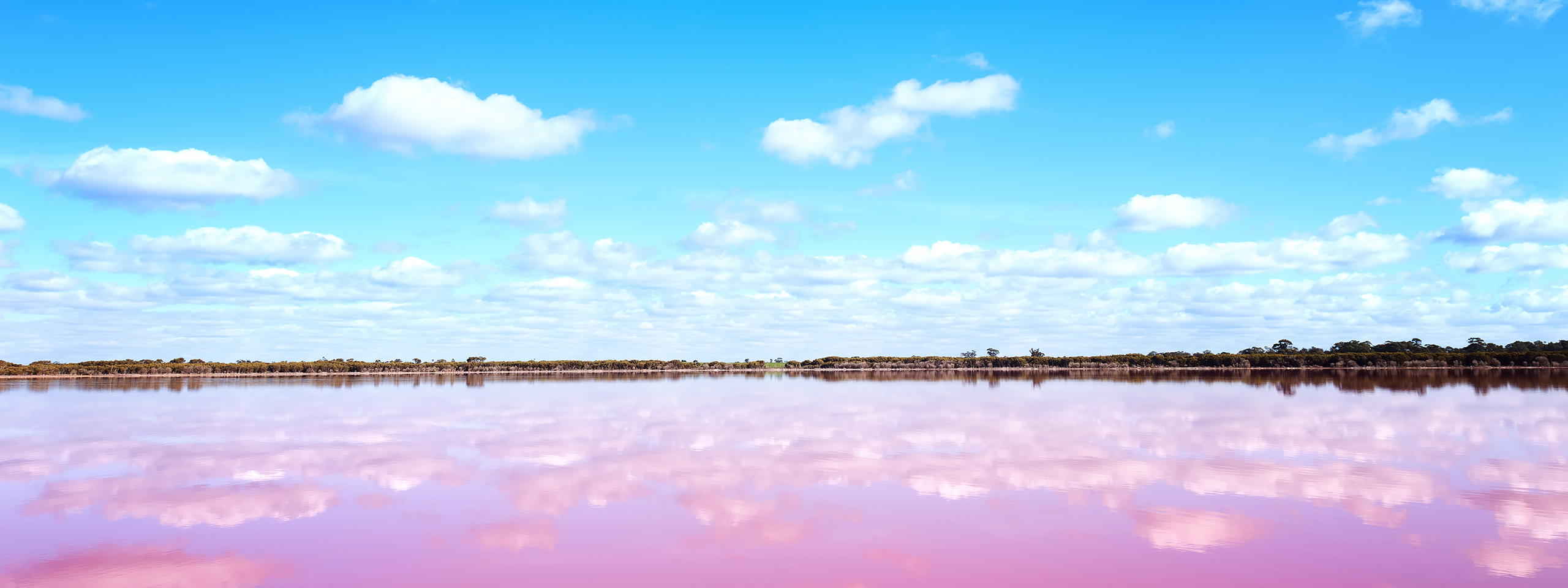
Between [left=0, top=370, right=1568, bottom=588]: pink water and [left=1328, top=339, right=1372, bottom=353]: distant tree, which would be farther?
[left=1328, top=339, right=1372, bottom=353]: distant tree

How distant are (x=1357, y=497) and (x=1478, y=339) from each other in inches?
4326

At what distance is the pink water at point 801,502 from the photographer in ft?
22.5

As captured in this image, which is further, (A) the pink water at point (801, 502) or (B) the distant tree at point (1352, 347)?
(B) the distant tree at point (1352, 347)

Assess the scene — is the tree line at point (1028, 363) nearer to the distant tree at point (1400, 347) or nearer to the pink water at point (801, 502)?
the distant tree at point (1400, 347)

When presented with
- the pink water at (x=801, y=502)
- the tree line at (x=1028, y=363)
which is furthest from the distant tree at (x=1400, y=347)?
the pink water at (x=801, y=502)

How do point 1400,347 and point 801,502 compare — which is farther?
point 1400,347

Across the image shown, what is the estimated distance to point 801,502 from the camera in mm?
9648

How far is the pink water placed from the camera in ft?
22.5

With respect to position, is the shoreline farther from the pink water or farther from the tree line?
the pink water

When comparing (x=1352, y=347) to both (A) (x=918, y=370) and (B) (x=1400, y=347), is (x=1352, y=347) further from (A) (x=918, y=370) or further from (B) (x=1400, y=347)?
(A) (x=918, y=370)

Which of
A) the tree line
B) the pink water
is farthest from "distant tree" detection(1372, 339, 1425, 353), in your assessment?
the pink water

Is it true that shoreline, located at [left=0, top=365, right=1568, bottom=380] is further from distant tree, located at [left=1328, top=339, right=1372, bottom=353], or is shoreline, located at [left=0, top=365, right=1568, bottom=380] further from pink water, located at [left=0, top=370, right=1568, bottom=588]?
pink water, located at [left=0, top=370, right=1568, bottom=588]

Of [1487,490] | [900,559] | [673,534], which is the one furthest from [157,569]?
[1487,490]

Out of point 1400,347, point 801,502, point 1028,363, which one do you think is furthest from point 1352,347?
point 801,502
